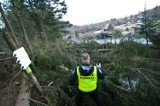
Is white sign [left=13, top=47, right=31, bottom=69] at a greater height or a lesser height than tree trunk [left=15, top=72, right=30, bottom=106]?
greater

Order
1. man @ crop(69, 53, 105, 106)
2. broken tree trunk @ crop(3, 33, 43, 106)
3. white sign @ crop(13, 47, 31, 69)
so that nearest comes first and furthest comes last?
white sign @ crop(13, 47, 31, 69) < broken tree trunk @ crop(3, 33, 43, 106) < man @ crop(69, 53, 105, 106)

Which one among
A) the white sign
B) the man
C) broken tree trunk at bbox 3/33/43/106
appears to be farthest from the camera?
the man

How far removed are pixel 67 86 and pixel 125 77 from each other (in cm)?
147

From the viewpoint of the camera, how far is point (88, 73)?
4.05 meters

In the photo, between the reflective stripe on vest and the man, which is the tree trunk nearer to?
the man

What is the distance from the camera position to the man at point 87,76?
13.3 feet

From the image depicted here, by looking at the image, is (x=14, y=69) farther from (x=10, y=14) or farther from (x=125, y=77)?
(x=10, y=14)

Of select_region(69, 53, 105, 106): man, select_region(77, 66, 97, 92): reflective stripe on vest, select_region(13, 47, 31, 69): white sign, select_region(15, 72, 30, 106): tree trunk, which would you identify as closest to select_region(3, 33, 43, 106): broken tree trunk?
select_region(15, 72, 30, 106): tree trunk

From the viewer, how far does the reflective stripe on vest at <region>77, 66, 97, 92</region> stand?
161 inches

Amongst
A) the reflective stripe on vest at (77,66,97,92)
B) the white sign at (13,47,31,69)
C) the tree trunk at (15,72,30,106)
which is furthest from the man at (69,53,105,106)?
the white sign at (13,47,31,69)

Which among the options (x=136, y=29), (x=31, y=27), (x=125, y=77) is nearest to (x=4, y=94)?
(x=125, y=77)

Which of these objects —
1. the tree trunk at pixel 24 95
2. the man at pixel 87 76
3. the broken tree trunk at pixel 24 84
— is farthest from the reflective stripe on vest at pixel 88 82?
the tree trunk at pixel 24 95

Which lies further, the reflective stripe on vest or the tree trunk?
the reflective stripe on vest

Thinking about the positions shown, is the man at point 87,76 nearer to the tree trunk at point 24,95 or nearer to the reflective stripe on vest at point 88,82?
the reflective stripe on vest at point 88,82
